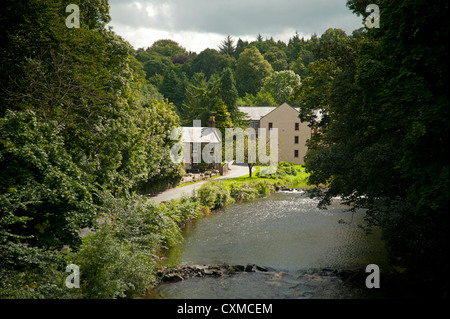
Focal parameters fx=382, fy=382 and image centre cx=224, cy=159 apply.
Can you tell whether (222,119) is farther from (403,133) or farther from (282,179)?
(403,133)

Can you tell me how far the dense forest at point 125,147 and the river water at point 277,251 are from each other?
6.24ft

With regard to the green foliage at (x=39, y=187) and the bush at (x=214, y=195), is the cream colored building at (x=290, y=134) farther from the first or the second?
the green foliage at (x=39, y=187)

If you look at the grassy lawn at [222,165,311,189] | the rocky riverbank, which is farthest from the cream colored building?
the rocky riverbank

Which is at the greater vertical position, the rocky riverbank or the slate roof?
the slate roof

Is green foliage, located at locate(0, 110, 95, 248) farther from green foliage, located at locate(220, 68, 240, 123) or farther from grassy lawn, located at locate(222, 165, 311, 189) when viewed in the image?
green foliage, located at locate(220, 68, 240, 123)

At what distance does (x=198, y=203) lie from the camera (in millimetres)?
30328

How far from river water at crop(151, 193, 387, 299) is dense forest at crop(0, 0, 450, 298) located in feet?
6.24

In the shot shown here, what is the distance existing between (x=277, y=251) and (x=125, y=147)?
11643 millimetres

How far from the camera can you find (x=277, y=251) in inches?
863

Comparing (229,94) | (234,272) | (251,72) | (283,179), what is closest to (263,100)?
(229,94)

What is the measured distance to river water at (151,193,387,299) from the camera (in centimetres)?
1608

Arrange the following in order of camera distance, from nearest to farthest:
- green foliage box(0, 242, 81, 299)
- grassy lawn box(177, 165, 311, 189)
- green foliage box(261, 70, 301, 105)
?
green foliage box(0, 242, 81, 299), grassy lawn box(177, 165, 311, 189), green foliage box(261, 70, 301, 105)

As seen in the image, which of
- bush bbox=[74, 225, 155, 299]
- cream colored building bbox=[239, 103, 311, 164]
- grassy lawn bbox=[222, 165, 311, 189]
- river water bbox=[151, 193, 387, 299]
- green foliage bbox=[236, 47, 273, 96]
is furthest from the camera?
green foliage bbox=[236, 47, 273, 96]

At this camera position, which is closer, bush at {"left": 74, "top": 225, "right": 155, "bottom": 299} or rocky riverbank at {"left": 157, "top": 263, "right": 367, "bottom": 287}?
bush at {"left": 74, "top": 225, "right": 155, "bottom": 299}
